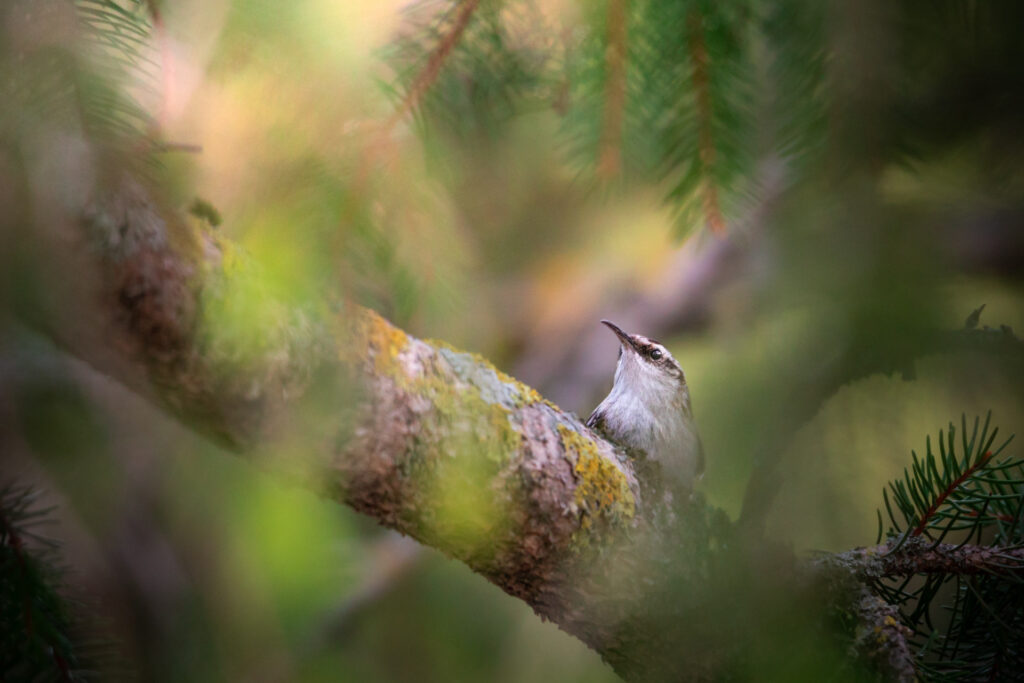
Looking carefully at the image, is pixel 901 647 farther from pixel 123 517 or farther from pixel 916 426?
pixel 123 517

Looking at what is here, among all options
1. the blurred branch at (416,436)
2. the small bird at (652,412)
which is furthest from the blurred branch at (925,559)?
the small bird at (652,412)

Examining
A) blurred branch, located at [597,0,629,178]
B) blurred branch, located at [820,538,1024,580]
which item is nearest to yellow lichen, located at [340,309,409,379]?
blurred branch, located at [597,0,629,178]

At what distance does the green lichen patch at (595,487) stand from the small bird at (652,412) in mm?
231

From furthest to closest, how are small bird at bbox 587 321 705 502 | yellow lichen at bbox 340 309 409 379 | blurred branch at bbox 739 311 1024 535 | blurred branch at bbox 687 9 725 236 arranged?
small bird at bbox 587 321 705 502, blurred branch at bbox 739 311 1024 535, blurred branch at bbox 687 9 725 236, yellow lichen at bbox 340 309 409 379

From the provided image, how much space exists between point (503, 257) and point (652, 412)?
1.93 meters

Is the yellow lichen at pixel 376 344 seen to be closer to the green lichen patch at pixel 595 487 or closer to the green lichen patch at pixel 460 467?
the green lichen patch at pixel 460 467

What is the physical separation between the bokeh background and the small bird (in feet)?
0.75

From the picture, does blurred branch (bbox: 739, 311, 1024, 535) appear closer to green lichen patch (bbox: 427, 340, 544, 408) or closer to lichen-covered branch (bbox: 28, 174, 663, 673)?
lichen-covered branch (bbox: 28, 174, 663, 673)

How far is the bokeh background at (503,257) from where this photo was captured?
0.86 meters

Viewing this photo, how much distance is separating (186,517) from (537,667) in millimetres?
1977

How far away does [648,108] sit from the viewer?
3.99 ft

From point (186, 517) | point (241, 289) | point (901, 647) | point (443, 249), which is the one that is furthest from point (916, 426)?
point (186, 517)

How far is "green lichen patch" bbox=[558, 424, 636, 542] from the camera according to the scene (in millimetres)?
1172

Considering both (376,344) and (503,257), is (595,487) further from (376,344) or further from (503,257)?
(503,257)
